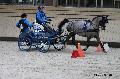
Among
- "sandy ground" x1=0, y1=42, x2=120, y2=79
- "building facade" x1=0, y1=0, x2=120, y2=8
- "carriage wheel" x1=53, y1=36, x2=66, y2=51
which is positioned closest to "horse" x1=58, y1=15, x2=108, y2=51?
"carriage wheel" x1=53, y1=36, x2=66, y2=51

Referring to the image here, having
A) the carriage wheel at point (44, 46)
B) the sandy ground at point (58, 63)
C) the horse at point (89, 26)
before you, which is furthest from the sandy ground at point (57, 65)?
the horse at point (89, 26)

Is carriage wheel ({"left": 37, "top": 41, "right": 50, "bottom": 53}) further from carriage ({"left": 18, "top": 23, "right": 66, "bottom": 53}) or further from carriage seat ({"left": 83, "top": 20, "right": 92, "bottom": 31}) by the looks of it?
carriage seat ({"left": 83, "top": 20, "right": 92, "bottom": 31})

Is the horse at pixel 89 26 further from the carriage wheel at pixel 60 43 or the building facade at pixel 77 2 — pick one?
the building facade at pixel 77 2

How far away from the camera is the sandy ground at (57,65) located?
13.4 meters

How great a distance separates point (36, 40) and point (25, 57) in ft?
7.96

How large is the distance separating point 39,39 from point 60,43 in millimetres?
926

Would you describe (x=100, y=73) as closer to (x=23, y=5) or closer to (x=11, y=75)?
(x=11, y=75)

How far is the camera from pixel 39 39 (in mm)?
19812

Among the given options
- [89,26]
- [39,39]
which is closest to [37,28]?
[39,39]

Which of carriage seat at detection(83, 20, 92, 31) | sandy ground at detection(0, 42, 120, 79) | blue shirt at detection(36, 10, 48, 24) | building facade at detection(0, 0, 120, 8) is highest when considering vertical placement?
building facade at detection(0, 0, 120, 8)

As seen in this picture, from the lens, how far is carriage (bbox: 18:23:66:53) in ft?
64.7

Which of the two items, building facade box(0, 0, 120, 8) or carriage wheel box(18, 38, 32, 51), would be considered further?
building facade box(0, 0, 120, 8)

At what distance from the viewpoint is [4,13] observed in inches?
1175

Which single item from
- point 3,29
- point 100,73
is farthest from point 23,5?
point 100,73
